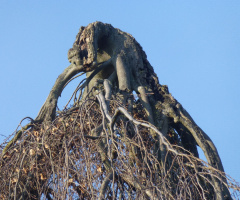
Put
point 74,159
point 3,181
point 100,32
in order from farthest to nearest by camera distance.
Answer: point 100,32 → point 3,181 → point 74,159

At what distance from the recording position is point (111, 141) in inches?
202

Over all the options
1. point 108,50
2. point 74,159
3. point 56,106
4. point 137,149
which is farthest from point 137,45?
point 74,159

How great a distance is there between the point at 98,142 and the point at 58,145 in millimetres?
483

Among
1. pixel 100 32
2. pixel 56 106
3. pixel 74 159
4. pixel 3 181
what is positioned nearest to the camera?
pixel 74 159

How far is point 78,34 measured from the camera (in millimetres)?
6668

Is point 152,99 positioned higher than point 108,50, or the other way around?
point 108,50

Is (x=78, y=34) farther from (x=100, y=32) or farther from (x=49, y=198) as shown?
(x=49, y=198)

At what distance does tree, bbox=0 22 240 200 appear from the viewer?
4.81 meters

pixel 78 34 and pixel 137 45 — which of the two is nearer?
pixel 78 34

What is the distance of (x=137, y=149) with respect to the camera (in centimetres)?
559

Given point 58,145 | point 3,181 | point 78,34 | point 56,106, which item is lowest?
point 3,181

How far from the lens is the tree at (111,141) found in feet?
15.8

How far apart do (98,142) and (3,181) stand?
0.91m

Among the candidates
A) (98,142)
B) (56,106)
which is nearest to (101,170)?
(98,142)
